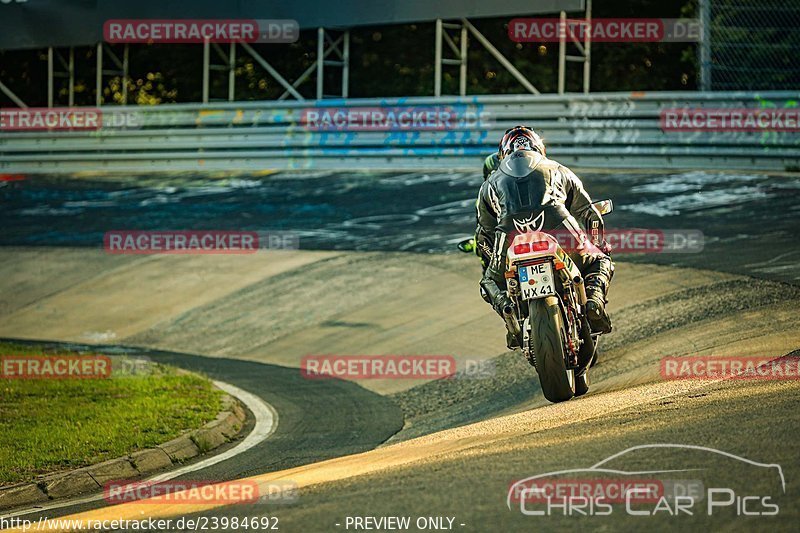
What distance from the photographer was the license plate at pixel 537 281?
27.7 ft

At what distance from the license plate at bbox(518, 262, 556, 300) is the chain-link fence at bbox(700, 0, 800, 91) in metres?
13.4

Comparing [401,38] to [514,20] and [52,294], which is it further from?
[52,294]

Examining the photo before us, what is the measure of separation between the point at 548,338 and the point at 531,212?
37.6 inches

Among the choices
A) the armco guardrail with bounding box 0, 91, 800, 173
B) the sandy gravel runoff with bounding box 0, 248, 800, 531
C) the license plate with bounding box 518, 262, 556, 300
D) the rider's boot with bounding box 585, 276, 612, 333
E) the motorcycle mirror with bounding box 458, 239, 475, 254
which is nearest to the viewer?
the sandy gravel runoff with bounding box 0, 248, 800, 531

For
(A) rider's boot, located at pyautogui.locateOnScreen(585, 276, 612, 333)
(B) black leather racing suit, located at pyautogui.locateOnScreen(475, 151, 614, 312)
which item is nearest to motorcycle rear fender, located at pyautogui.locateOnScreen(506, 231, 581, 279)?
(B) black leather racing suit, located at pyautogui.locateOnScreen(475, 151, 614, 312)

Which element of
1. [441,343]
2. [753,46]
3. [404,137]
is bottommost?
[441,343]

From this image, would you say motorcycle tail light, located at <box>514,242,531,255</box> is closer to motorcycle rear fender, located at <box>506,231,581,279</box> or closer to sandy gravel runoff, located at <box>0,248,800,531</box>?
motorcycle rear fender, located at <box>506,231,581,279</box>

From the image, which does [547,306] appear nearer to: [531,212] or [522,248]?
[522,248]

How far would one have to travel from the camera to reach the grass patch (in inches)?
359

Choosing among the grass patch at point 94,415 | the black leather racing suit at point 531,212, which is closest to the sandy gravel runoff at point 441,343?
the black leather racing suit at point 531,212

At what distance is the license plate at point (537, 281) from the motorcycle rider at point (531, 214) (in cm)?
42

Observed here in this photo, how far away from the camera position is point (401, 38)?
3045 centimetres

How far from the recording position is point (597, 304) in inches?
358

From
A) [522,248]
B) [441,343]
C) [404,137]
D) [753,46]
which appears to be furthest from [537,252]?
[404,137]
